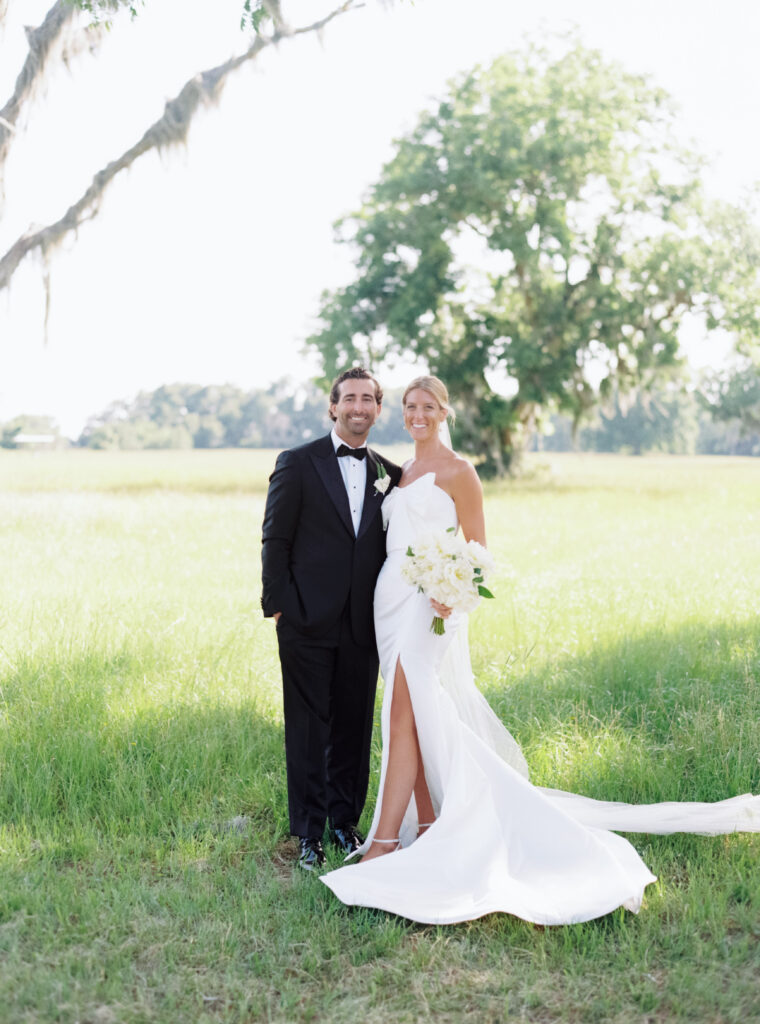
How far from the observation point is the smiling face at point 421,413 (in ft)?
15.3

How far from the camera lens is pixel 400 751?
179 inches

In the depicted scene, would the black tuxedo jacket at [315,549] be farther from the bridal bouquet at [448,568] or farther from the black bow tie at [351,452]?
the bridal bouquet at [448,568]

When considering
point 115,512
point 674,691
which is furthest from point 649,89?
point 674,691

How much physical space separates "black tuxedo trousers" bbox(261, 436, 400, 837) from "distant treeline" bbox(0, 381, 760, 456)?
69595mm

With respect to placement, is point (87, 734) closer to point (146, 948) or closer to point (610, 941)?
point (146, 948)

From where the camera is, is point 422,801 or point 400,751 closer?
point 400,751

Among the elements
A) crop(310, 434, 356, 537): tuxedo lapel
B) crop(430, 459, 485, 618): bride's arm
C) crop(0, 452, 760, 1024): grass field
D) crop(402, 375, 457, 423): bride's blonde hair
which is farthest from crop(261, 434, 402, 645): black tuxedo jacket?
crop(0, 452, 760, 1024): grass field

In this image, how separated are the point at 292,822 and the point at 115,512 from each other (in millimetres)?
15355

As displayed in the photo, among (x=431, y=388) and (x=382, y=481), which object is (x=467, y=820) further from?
(x=431, y=388)

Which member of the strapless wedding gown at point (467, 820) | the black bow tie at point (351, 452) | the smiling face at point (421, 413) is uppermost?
the smiling face at point (421, 413)

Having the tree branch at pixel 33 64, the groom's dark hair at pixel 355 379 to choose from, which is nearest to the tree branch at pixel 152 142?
the tree branch at pixel 33 64

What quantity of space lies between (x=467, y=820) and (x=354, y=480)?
1.65m

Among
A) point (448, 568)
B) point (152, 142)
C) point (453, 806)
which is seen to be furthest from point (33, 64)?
point (453, 806)

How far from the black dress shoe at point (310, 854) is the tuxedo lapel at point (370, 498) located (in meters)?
1.49
